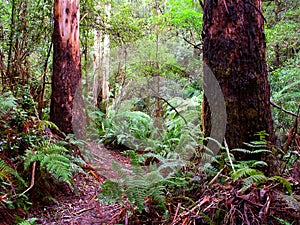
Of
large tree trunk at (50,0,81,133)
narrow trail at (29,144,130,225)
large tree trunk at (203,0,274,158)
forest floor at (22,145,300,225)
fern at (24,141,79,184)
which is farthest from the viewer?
large tree trunk at (50,0,81,133)

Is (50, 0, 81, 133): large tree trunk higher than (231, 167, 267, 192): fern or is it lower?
higher

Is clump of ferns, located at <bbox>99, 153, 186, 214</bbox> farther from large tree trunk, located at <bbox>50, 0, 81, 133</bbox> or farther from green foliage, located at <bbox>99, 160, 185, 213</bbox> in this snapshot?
large tree trunk, located at <bbox>50, 0, 81, 133</bbox>

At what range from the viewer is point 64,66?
4594 millimetres

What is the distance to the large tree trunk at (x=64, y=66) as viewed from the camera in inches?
180

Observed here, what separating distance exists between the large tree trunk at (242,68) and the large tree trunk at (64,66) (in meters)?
2.74

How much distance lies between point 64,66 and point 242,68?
3012mm

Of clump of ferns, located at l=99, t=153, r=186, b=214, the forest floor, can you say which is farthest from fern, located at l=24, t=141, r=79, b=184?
the forest floor

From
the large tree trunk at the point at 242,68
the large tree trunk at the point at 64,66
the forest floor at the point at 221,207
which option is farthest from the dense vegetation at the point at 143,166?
the large tree trunk at the point at 64,66

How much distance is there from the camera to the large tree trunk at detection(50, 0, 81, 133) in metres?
4.56

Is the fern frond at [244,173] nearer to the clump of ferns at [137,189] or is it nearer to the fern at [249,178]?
the fern at [249,178]

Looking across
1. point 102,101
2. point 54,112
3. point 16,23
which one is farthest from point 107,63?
point 54,112

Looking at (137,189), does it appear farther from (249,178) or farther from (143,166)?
(143,166)

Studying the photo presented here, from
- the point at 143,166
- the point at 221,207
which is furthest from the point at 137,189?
the point at 143,166

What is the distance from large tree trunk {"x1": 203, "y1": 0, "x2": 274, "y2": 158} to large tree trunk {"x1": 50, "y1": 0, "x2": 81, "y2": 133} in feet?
8.99
